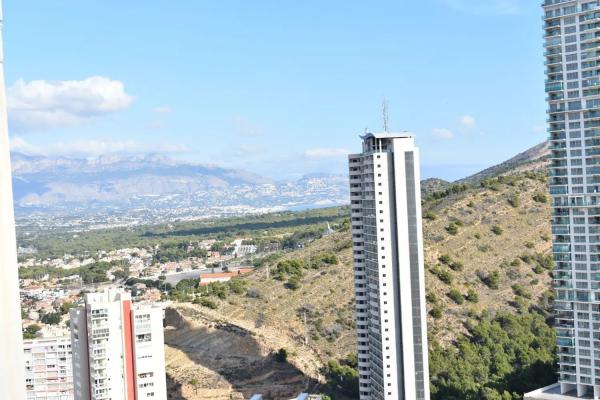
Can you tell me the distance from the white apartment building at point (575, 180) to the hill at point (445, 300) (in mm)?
2959

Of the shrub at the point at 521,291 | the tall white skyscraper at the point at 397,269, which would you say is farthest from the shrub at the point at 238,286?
the tall white skyscraper at the point at 397,269

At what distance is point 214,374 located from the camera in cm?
2527

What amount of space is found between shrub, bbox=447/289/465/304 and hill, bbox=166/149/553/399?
0.14ft

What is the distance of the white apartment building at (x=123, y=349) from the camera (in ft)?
50.6

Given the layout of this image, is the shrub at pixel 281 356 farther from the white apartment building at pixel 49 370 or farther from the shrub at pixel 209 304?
the white apartment building at pixel 49 370

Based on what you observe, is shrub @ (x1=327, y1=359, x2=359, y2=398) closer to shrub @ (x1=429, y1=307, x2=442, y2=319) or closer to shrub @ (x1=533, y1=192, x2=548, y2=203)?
shrub @ (x1=429, y1=307, x2=442, y2=319)

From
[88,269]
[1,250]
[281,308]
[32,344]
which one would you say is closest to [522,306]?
[281,308]

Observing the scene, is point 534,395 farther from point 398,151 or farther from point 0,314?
point 0,314

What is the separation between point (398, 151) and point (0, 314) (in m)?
16.7

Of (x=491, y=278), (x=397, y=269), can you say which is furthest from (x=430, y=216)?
(x=397, y=269)

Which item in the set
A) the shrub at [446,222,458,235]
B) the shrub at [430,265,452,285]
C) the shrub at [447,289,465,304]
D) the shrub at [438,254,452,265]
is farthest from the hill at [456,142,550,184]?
the shrub at [447,289,465,304]

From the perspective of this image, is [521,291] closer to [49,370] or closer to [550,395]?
[550,395]

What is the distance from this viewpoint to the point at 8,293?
8.13 ft

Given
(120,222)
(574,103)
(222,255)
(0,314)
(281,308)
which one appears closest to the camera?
(0,314)
